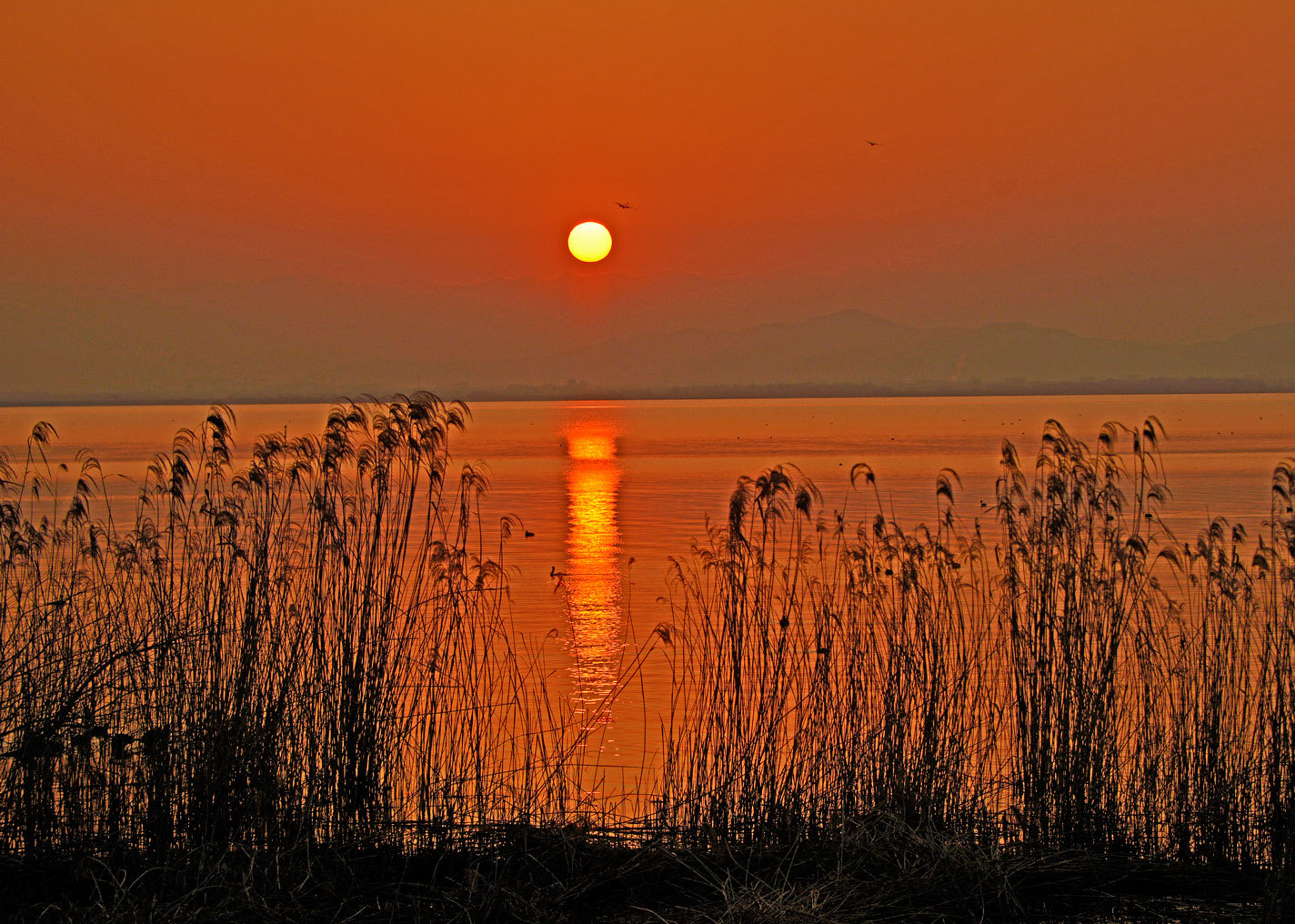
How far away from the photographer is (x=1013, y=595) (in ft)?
21.2

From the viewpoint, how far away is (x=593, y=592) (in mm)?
14617

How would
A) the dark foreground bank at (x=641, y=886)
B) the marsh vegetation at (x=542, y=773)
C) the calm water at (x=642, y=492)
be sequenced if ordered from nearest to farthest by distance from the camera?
the dark foreground bank at (x=641, y=886) → the marsh vegetation at (x=542, y=773) → the calm water at (x=642, y=492)

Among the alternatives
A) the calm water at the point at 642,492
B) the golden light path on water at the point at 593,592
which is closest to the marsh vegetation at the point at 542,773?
the golden light path on water at the point at 593,592

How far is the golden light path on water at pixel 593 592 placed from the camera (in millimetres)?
9562

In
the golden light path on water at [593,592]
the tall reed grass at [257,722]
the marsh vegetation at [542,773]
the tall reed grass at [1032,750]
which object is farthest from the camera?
the golden light path on water at [593,592]

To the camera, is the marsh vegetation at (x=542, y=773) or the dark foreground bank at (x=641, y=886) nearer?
the dark foreground bank at (x=641, y=886)

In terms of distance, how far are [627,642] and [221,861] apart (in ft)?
22.0

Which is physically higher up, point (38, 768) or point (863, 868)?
point (38, 768)

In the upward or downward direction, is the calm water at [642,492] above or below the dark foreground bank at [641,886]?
above

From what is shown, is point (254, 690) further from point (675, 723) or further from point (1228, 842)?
point (1228, 842)

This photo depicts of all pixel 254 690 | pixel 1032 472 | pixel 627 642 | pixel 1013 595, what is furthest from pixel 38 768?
pixel 1032 472

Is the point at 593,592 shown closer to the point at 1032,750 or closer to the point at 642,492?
the point at 1032,750

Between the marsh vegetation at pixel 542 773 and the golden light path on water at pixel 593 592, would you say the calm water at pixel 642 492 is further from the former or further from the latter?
the marsh vegetation at pixel 542 773

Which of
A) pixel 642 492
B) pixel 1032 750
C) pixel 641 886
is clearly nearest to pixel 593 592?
pixel 1032 750
